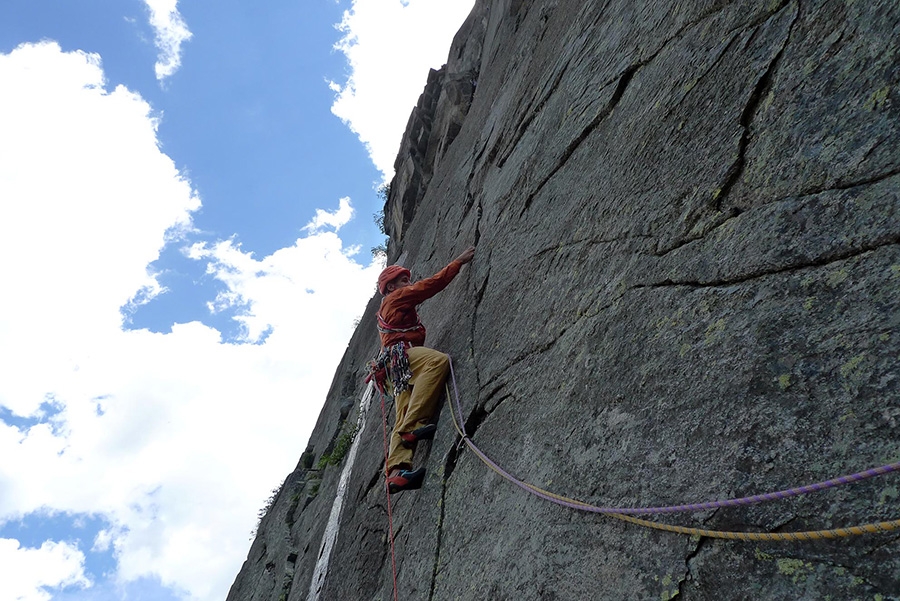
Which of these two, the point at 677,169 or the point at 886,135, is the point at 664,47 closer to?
the point at 677,169

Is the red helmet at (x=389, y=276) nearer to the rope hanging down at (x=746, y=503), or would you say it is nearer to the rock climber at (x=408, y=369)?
the rock climber at (x=408, y=369)

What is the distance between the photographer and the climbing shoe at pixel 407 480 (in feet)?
14.3

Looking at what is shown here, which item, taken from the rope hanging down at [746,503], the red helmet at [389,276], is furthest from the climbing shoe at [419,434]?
the red helmet at [389,276]

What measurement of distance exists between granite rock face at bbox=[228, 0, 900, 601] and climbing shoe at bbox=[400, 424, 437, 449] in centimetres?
15

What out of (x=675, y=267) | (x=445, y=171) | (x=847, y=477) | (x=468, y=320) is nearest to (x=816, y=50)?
(x=675, y=267)

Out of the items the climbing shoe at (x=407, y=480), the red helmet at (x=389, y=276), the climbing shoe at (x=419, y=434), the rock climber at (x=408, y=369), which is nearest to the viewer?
the climbing shoe at (x=407, y=480)

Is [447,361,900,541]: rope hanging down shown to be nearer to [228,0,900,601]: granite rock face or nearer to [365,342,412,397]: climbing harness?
[228,0,900,601]: granite rock face

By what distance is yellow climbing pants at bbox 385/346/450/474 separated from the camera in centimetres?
470

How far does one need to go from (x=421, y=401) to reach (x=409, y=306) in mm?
1137

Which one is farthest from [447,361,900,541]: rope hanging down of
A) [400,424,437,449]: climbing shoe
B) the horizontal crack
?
[400,424,437,449]: climbing shoe

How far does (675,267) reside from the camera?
2762 mm

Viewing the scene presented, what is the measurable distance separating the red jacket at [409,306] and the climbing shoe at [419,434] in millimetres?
962

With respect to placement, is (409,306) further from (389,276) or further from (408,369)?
(408,369)

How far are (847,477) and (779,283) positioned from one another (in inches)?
32.4
